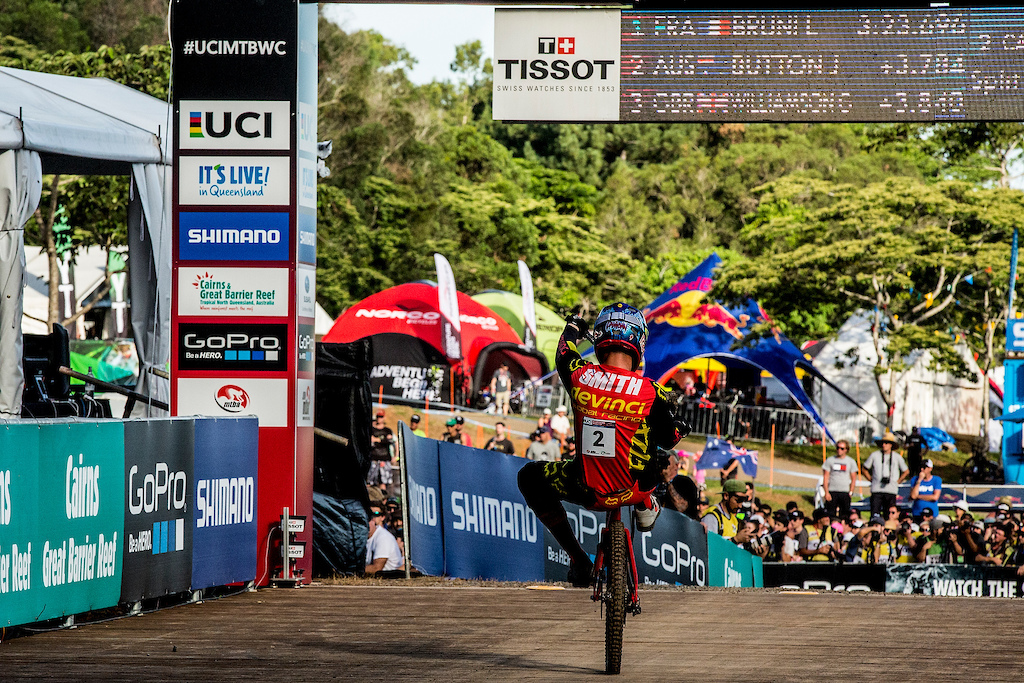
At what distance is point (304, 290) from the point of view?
12.0 meters

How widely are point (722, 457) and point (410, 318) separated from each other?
18.8 m

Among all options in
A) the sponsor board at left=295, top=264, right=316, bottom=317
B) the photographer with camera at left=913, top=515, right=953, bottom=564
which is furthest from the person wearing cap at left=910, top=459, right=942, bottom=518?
the sponsor board at left=295, top=264, right=316, bottom=317

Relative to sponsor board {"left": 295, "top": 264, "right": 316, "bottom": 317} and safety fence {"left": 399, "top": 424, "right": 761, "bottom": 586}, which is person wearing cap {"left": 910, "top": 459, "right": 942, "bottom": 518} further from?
sponsor board {"left": 295, "top": 264, "right": 316, "bottom": 317}

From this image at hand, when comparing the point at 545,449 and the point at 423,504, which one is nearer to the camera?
the point at 423,504

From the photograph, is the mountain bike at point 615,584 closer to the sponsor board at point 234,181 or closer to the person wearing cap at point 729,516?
the sponsor board at point 234,181

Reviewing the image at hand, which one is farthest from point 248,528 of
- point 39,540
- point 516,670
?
point 516,670

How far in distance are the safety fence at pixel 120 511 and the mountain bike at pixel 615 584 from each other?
3514 millimetres

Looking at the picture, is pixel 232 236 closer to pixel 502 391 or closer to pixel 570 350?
pixel 570 350

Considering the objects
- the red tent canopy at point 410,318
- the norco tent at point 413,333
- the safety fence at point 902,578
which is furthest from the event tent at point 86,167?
the red tent canopy at point 410,318

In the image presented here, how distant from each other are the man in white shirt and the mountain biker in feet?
24.0

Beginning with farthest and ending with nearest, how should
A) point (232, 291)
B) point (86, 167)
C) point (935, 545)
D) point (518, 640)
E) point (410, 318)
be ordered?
point (410, 318) < point (935, 545) < point (86, 167) < point (232, 291) < point (518, 640)

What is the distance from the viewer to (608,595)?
23.2 ft

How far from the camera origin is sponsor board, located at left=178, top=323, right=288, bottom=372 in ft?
39.1

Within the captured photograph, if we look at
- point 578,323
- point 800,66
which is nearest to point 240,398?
point 578,323
